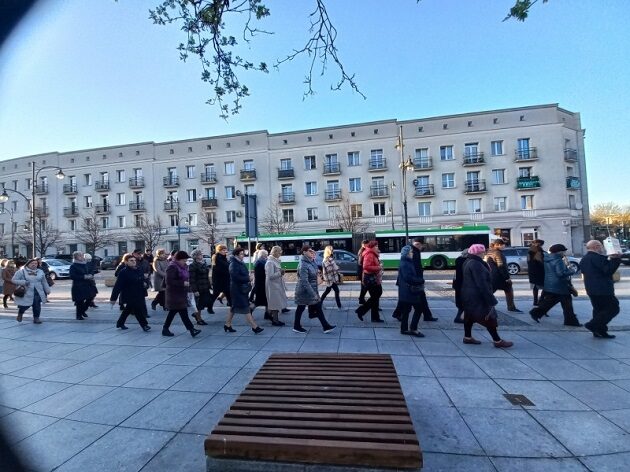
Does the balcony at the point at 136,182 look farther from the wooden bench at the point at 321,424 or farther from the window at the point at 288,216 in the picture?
the wooden bench at the point at 321,424

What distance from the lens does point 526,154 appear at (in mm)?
35531

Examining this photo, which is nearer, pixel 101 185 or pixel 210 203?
pixel 210 203

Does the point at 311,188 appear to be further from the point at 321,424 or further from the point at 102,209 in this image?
the point at 321,424

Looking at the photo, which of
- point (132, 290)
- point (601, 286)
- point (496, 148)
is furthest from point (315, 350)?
point (496, 148)

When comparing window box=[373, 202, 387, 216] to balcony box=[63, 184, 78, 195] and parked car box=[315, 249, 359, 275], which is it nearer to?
parked car box=[315, 249, 359, 275]

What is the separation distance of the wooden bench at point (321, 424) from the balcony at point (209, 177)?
41.7 m

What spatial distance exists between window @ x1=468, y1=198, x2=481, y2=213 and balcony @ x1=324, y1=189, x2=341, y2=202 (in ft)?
47.0

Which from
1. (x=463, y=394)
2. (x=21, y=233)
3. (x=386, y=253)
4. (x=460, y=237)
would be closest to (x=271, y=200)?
(x=386, y=253)

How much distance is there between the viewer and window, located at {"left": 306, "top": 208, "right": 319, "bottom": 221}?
40.0 metres

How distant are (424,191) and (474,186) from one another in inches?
206

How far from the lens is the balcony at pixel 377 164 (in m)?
38.5

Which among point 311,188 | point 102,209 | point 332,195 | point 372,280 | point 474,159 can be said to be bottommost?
point 372,280

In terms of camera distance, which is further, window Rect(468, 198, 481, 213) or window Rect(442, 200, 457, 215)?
window Rect(442, 200, 457, 215)

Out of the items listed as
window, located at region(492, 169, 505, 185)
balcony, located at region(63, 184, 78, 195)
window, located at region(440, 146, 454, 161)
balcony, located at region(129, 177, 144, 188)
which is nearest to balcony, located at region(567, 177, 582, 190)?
window, located at region(492, 169, 505, 185)
